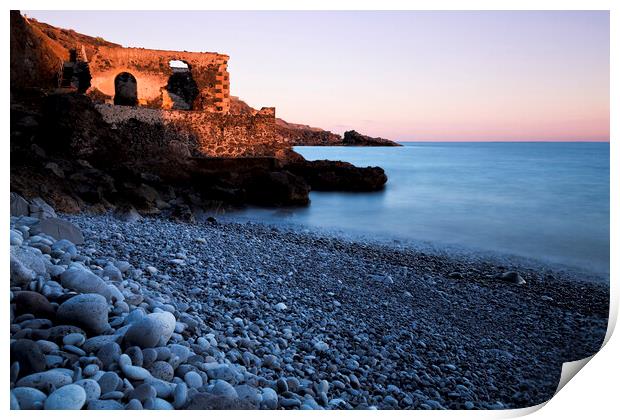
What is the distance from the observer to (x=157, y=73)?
11461mm

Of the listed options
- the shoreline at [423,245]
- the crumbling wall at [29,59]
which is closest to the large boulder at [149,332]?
the shoreline at [423,245]

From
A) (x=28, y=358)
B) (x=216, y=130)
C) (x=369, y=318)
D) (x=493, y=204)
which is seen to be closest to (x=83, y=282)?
(x=28, y=358)

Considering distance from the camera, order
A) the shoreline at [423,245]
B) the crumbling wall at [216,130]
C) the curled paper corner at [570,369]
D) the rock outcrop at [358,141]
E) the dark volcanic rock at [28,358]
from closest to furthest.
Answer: the dark volcanic rock at [28,358] → the curled paper corner at [570,369] → the shoreline at [423,245] → the crumbling wall at [216,130] → the rock outcrop at [358,141]

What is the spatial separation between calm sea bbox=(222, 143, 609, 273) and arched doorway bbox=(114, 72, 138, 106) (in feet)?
14.9

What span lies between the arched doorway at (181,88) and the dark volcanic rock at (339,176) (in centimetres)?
296

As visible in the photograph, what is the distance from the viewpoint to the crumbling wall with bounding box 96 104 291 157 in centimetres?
978

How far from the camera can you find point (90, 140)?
777 cm

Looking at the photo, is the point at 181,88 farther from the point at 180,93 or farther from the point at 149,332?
the point at 149,332

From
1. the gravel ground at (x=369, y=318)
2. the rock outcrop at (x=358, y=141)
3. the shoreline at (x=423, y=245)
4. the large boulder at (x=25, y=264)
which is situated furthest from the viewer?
the rock outcrop at (x=358, y=141)

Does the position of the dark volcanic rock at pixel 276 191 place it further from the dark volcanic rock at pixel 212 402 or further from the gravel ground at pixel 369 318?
the dark volcanic rock at pixel 212 402

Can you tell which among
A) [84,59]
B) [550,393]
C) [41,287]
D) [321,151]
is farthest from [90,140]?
[321,151]

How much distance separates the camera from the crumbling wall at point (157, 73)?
10.8 meters

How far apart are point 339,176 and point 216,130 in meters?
2.94
